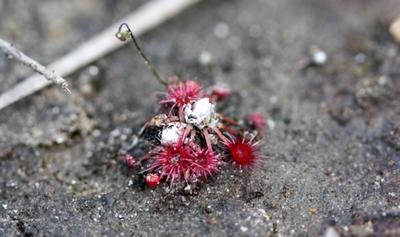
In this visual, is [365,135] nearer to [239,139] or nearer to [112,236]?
[239,139]

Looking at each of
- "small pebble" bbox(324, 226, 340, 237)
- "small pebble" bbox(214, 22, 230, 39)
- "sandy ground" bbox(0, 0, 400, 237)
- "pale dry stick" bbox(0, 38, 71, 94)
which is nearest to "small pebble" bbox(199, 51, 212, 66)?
"sandy ground" bbox(0, 0, 400, 237)

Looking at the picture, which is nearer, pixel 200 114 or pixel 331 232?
pixel 331 232

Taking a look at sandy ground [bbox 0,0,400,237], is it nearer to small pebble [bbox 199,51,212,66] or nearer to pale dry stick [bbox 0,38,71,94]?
small pebble [bbox 199,51,212,66]

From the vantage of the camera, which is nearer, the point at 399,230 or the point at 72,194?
the point at 399,230

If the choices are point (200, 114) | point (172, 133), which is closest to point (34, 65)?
point (172, 133)

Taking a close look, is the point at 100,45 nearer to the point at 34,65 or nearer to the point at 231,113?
the point at 34,65

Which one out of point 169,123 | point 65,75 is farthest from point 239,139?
point 65,75

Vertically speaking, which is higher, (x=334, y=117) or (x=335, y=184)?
(x=334, y=117)
